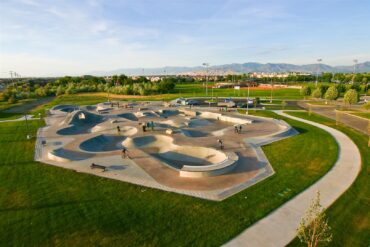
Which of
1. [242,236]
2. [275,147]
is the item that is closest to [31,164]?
[242,236]

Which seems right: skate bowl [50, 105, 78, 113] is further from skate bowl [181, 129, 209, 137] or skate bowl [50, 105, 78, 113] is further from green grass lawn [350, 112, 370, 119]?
green grass lawn [350, 112, 370, 119]

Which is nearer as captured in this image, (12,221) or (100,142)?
(12,221)

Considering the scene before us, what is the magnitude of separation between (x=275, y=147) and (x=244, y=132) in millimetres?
7163

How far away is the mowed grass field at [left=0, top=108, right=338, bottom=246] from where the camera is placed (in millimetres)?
13102

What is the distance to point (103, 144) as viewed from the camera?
32.5 m

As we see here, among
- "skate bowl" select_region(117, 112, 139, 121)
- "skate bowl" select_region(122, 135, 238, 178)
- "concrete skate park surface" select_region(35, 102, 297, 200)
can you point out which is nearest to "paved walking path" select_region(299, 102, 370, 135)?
"concrete skate park surface" select_region(35, 102, 297, 200)

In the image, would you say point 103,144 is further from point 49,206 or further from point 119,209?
point 119,209

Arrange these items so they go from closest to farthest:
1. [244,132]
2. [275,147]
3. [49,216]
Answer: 1. [49,216]
2. [275,147]
3. [244,132]

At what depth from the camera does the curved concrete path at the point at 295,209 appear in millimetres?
12719

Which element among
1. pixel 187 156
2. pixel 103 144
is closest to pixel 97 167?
pixel 187 156

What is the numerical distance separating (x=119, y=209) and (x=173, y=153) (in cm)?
1224

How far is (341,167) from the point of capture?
882 inches

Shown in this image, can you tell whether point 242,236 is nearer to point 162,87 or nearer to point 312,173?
point 312,173

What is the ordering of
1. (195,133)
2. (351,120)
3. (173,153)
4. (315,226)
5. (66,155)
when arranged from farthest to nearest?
(351,120)
(195,133)
(173,153)
(66,155)
(315,226)
